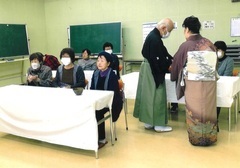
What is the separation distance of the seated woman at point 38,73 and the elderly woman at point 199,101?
1.97m

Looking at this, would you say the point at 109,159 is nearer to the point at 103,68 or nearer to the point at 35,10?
the point at 103,68

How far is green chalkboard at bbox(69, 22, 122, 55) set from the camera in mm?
6199

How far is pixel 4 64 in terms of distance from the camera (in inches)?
247

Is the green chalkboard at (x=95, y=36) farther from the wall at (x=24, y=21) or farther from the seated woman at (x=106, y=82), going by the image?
the seated woman at (x=106, y=82)

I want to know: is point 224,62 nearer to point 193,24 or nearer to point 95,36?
point 193,24

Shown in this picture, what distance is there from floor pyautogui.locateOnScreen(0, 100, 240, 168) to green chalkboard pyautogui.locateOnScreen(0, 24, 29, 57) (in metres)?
3.10

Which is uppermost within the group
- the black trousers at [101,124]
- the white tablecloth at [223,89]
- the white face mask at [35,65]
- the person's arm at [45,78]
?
the white face mask at [35,65]

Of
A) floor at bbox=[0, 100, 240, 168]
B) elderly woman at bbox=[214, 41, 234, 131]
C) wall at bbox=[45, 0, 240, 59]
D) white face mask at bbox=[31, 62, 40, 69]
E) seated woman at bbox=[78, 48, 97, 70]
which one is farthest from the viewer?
seated woman at bbox=[78, 48, 97, 70]

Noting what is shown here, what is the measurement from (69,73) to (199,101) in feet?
5.75

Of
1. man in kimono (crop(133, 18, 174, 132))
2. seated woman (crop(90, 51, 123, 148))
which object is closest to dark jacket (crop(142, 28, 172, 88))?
man in kimono (crop(133, 18, 174, 132))

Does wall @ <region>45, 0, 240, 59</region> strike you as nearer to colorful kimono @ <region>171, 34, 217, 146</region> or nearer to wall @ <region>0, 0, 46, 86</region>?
wall @ <region>0, 0, 46, 86</region>

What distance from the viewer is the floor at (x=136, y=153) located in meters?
2.70

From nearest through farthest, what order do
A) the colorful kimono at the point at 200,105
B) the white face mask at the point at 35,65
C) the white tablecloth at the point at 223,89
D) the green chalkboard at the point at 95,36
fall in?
the colorful kimono at the point at 200,105, the white tablecloth at the point at 223,89, the white face mask at the point at 35,65, the green chalkboard at the point at 95,36

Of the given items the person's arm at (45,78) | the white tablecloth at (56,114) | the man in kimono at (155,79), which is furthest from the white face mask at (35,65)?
the man in kimono at (155,79)
